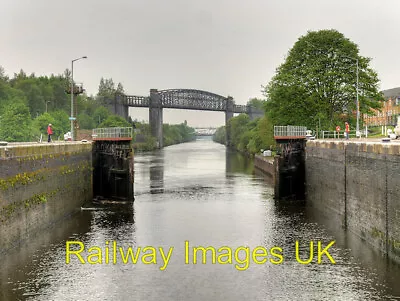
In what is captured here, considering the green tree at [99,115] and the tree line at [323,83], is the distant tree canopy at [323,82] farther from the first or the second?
the green tree at [99,115]

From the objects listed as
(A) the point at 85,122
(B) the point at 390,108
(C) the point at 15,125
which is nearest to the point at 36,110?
(A) the point at 85,122

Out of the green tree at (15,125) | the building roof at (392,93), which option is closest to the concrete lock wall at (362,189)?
the green tree at (15,125)

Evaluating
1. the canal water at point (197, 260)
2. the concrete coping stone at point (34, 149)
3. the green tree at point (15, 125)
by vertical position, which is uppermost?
the green tree at point (15, 125)

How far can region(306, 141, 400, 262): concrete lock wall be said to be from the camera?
80.0ft

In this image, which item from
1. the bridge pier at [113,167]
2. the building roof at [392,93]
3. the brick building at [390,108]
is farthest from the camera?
the building roof at [392,93]

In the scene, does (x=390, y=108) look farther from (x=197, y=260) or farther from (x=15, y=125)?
(x=197, y=260)

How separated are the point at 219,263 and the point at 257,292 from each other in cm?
443

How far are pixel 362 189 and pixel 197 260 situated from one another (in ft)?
39.5

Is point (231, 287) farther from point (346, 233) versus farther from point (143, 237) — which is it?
point (346, 233)

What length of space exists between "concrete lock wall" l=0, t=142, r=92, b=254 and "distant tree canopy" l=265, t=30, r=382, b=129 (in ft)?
106

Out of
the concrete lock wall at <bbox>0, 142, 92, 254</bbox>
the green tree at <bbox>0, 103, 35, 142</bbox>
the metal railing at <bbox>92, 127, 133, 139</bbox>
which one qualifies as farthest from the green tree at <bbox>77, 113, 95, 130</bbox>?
the concrete lock wall at <bbox>0, 142, 92, 254</bbox>

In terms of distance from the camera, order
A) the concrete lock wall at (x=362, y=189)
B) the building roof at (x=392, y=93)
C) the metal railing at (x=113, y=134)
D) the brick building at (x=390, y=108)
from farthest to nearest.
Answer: the building roof at (x=392, y=93) → the brick building at (x=390, y=108) → the metal railing at (x=113, y=134) → the concrete lock wall at (x=362, y=189)

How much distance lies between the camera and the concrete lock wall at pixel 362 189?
24375 mm

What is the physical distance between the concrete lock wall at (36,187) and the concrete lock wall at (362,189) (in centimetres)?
2039
